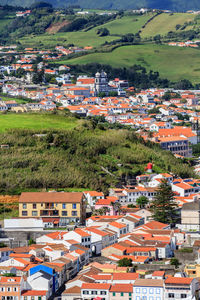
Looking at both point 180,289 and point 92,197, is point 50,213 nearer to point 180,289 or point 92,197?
point 92,197

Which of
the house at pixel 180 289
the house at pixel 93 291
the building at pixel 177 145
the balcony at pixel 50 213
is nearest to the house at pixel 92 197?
the balcony at pixel 50 213

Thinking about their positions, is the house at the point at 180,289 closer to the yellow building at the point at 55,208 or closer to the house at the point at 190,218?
the house at the point at 190,218

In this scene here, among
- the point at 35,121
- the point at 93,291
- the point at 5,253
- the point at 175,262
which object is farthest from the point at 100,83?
the point at 93,291

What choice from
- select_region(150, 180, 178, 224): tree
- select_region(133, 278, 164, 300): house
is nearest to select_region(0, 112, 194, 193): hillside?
select_region(150, 180, 178, 224): tree

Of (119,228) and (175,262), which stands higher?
(119,228)

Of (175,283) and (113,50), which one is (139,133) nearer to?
(175,283)
